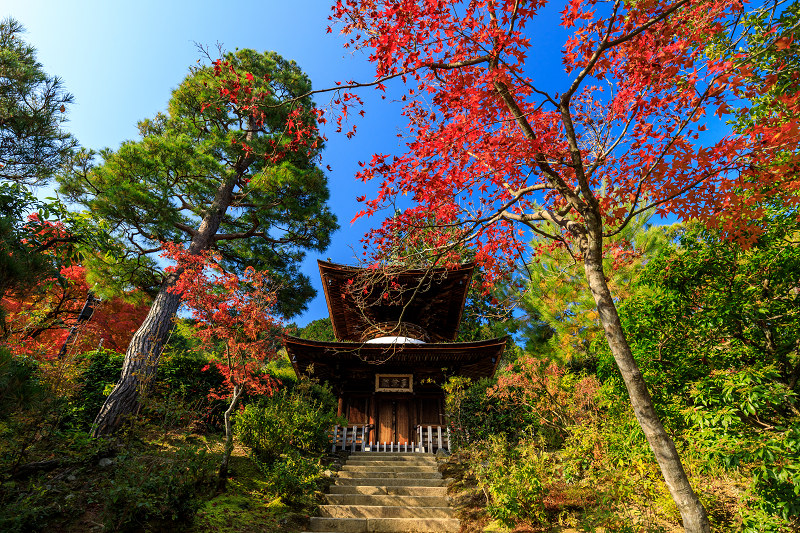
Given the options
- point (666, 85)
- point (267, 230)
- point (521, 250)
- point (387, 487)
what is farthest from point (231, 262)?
point (666, 85)

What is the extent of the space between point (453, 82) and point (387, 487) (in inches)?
275

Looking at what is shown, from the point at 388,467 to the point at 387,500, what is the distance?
2028mm

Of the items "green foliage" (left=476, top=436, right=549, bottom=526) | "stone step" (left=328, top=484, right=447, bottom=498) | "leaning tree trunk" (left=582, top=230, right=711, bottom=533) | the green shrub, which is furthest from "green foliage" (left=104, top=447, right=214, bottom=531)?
"leaning tree trunk" (left=582, top=230, right=711, bottom=533)

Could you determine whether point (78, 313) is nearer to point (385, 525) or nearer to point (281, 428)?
point (281, 428)

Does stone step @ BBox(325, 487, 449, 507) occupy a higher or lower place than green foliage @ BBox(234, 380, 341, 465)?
lower

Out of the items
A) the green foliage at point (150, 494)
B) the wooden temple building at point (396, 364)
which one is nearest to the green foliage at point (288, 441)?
the green foliage at point (150, 494)

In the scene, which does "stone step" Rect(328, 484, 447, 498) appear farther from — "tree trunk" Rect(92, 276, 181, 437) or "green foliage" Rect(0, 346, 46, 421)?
"green foliage" Rect(0, 346, 46, 421)

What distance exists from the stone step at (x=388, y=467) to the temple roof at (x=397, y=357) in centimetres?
238

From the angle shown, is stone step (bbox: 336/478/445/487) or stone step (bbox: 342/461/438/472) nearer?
stone step (bbox: 336/478/445/487)

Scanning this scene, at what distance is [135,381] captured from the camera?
27.9 feet

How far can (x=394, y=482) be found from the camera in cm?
736

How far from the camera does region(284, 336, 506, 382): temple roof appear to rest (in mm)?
10117

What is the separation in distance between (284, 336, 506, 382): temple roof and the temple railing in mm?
1677

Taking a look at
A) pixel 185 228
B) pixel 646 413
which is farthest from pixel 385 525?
pixel 185 228
